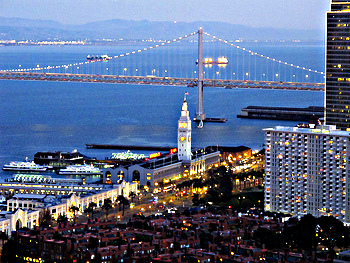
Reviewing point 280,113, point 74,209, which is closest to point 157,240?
point 74,209

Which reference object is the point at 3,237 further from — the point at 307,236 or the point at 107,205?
the point at 307,236

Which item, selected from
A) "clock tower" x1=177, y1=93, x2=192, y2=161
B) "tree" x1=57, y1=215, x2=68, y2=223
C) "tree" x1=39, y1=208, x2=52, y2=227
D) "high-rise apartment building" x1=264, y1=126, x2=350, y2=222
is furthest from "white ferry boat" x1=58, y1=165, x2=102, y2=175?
"tree" x1=57, y1=215, x2=68, y2=223

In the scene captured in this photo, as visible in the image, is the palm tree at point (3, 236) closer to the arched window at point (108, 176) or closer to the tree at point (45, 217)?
the tree at point (45, 217)

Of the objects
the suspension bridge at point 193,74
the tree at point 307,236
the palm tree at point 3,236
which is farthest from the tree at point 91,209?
the suspension bridge at point 193,74

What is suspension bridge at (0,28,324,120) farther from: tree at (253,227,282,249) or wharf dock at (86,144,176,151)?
tree at (253,227,282,249)

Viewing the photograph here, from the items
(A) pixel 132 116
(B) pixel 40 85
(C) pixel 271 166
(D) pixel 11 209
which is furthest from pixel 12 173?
(B) pixel 40 85

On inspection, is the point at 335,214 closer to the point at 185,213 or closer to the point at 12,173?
the point at 185,213

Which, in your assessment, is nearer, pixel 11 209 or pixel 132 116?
→ pixel 11 209
